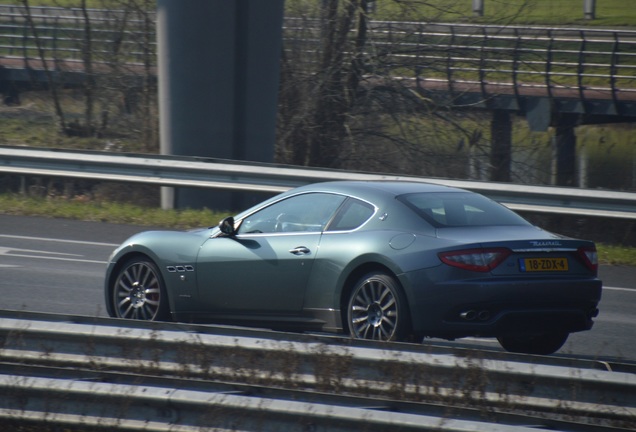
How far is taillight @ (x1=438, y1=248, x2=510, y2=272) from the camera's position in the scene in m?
6.57

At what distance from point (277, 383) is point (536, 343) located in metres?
2.82

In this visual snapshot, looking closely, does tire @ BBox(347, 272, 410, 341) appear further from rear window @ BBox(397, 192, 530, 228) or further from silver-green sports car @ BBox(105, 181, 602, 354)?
rear window @ BBox(397, 192, 530, 228)

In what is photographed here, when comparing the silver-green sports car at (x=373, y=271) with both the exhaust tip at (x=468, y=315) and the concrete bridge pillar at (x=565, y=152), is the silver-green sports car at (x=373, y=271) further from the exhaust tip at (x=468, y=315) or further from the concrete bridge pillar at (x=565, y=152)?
the concrete bridge pillar at (x=565, y=152)

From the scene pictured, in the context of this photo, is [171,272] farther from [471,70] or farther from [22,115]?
[22,115]

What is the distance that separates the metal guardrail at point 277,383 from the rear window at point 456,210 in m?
1.74

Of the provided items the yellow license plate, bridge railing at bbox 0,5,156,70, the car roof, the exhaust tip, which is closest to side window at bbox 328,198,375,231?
the car roof

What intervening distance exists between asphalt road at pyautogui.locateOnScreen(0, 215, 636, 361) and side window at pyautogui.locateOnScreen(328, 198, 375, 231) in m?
1.58

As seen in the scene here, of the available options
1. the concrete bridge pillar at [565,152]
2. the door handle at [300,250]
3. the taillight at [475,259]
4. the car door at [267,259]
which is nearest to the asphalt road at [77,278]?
the car door at [267,259]

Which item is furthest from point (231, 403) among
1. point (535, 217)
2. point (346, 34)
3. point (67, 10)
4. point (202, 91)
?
point (67, 10)

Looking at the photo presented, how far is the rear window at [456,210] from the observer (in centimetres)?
702

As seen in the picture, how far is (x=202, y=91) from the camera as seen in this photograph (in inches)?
638

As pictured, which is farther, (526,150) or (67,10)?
(67,10)

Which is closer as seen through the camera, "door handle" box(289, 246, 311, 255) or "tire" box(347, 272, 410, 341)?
"tire" box(347, 272, 410, 341)

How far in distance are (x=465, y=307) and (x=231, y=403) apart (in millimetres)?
2412
